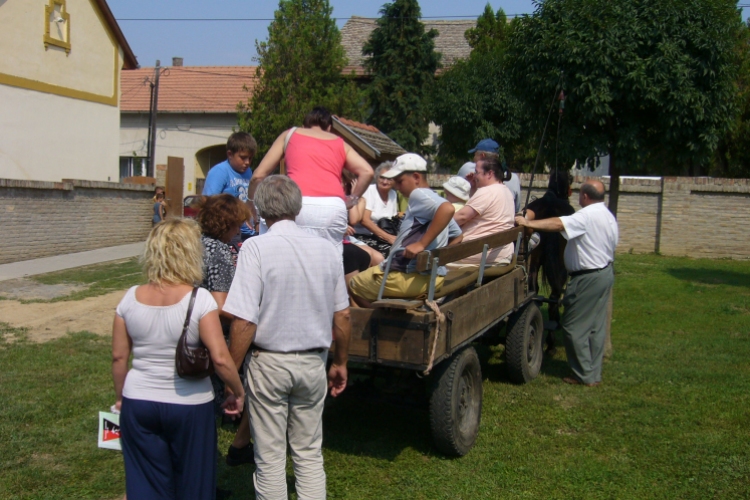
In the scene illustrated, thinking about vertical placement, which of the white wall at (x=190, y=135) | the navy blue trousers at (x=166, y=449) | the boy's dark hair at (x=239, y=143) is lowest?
the navy blue trousers at (x=166, y=449)

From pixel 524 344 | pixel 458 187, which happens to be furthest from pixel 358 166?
pixel 524 344

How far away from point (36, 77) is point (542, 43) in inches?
509

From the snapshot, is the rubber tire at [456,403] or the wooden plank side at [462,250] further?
the rubber tire at [456,403]

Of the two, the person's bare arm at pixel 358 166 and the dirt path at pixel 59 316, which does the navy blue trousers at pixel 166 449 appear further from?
the dirt path at pixel 59 316

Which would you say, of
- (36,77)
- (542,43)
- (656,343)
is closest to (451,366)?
(656,343)

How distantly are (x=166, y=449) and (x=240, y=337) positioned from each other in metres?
0.58

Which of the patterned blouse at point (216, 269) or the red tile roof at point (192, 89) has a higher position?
Answer: the red tile roof at point (192, 89)

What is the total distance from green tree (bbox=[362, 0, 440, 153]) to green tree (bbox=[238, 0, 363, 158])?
4.54 m

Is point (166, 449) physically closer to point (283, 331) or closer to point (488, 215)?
point (283, 331)

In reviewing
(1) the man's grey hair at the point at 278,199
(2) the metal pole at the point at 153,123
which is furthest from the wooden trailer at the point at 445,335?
(2) the metal pole at the point at 153,123

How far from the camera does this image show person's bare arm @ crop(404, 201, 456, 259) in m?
4.57

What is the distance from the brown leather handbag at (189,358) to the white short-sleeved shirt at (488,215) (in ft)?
10.7

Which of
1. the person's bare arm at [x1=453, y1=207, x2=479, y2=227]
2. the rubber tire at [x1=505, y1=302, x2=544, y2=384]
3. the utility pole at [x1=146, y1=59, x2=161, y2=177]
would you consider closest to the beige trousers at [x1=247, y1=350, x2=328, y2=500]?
the person's bare arm at [x1=453, y1=207, x2=479, y2=227]

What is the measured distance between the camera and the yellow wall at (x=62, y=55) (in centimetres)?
1662
